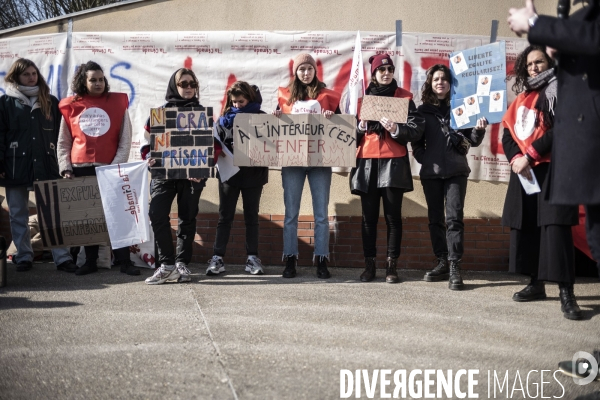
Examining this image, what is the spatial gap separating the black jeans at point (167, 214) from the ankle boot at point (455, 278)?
7.64 ft

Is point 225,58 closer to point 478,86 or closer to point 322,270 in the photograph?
point 322,270

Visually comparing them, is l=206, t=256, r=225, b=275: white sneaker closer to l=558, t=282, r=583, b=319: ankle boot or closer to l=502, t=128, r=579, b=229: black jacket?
l=502, t=128, r=579, b=229: black jacket

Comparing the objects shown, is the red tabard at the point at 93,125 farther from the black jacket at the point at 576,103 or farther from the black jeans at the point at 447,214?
the black jacket at the point at 576,103

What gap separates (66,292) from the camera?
561 centimetres

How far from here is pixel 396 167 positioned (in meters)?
6.08

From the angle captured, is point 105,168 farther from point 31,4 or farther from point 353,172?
point 31,4

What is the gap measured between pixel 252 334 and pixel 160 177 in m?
2.24

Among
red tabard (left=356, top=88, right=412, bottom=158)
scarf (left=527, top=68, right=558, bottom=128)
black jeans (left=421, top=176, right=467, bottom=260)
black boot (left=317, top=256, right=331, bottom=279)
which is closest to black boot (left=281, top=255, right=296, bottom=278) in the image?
black boot (left=317, top=256, right=331, bottom=279)

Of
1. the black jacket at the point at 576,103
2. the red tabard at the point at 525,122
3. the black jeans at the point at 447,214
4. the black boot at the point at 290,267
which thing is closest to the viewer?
the black jacket at the point at 576,103

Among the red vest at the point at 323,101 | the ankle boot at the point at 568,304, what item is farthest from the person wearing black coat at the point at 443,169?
the ankle boot at the point at 568,304

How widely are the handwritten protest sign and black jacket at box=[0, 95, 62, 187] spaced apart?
4.00 metres

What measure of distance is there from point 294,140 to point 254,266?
129 centimetres

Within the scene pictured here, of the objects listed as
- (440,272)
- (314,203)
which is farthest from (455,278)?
(314,203)

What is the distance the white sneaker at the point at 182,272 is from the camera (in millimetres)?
6039
